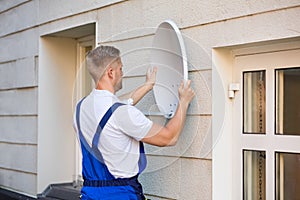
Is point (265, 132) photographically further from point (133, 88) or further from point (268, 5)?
point (133, 88)

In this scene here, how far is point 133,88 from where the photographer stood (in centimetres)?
439

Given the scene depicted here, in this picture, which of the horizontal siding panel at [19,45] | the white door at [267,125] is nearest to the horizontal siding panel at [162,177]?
the white door at [267,125]

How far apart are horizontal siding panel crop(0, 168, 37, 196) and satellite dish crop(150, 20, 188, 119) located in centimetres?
247

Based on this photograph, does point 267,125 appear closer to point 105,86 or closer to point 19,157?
point 105,86

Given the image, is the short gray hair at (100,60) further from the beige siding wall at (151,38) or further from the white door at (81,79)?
the white door at (81,79)

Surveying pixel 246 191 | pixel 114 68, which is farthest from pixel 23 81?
pixel 246 191

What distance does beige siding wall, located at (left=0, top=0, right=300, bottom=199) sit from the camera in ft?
11.5

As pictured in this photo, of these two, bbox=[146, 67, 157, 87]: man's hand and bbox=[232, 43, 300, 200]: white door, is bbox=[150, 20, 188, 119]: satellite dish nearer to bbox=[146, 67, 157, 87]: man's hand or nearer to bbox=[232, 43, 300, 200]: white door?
bbox=[146, 67, 157, 87]: man's hand

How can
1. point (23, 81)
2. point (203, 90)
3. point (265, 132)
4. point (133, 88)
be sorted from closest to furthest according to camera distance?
point (265, 132), point (203, 90), point (133, 88), point (23, 81)

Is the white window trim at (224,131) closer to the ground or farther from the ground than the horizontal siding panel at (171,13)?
closer to the ground

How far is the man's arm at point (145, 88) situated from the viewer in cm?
399

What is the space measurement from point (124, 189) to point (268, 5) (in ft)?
4.58

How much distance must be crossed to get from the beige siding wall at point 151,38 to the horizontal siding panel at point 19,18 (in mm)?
11

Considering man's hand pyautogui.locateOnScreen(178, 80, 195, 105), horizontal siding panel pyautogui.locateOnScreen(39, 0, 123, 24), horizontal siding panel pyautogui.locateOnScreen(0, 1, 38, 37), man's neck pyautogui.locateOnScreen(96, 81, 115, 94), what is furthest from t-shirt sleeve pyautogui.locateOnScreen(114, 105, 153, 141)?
horizontal siding panel pyautogui.locateOnScreen(0, 1, 38, 37)
